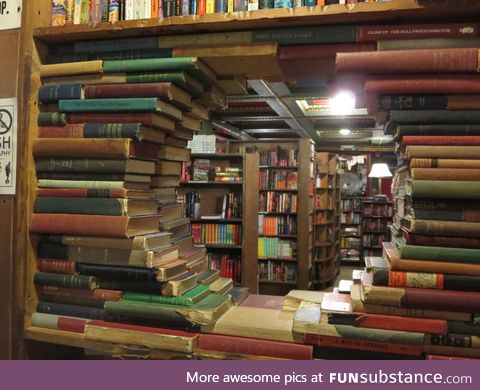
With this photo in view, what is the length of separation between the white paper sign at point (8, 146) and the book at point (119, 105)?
0.76 feet

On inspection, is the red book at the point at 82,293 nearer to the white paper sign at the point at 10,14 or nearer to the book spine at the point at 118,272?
the book spine at the point at 118,272

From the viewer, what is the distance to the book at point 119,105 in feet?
4.26

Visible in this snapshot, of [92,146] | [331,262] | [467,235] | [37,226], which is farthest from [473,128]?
[331,262]

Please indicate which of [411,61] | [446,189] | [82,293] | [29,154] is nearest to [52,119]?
[29,154]

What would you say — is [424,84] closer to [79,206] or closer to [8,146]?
[79,206]

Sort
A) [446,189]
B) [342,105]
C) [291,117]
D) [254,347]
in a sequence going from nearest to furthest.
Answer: [446,189], [254,347], [342,105], [291,117]

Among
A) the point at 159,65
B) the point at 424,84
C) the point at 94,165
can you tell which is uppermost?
the point at 159,65

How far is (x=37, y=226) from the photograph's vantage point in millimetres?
1385

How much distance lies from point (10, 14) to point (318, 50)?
1176 millimetres

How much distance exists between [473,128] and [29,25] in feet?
5.13

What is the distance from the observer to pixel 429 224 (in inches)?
44.2

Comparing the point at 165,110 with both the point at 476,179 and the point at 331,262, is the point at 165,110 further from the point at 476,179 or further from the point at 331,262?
the point at 331,262

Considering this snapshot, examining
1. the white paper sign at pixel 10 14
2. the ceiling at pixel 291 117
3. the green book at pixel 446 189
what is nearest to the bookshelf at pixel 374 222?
the ceiling at pixel 291 117
